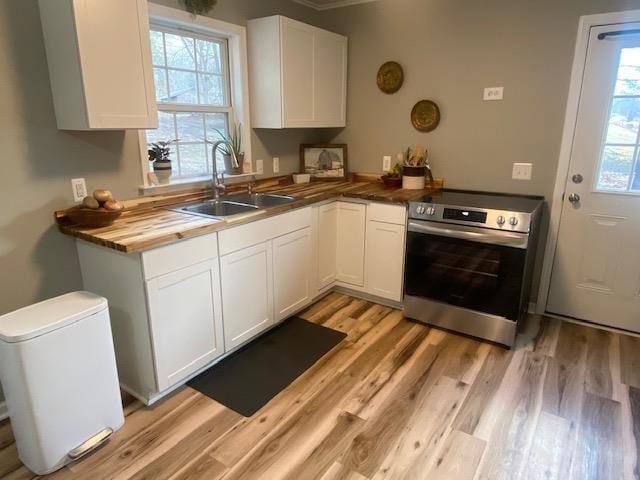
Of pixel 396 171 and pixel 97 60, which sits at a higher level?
pixel 97 60

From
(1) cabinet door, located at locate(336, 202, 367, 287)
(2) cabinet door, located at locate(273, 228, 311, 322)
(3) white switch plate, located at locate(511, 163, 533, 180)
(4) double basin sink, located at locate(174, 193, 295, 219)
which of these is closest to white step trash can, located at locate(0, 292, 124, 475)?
(4) double basin sink, located at locate(174, 193, 295, 219)

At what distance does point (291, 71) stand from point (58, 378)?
2.45m

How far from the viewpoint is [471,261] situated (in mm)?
2680

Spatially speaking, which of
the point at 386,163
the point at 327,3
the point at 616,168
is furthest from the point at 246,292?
the point at 327,3

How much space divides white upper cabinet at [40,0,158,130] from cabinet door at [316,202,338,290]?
4.83ft

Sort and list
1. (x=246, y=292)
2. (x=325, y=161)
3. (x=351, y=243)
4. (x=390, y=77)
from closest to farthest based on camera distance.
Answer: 1. (x=246, y=292)
2. (x=351, y=243)
3. (x=390, y=77)
4. (x=325, y=161)

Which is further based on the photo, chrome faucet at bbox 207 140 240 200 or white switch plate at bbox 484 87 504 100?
white switch plate at bbox 484 87 504 100

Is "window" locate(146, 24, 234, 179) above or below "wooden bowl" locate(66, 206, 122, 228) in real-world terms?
above

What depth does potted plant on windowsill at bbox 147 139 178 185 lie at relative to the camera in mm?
2568

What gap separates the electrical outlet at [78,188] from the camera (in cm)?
219

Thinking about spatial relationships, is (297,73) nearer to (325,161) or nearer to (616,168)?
(325,161)

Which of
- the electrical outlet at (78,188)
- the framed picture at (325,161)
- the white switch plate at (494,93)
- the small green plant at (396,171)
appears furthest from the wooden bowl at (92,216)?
the white switch plate at (494,93)

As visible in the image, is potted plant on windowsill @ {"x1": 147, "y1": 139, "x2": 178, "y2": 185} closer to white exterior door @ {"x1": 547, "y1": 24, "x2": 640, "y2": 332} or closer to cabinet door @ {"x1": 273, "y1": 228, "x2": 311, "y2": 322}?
cabinet door @ {"x1": 273, "y1": 228, "x2": 311, "y2": 322}

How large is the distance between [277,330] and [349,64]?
2381 millimetres
